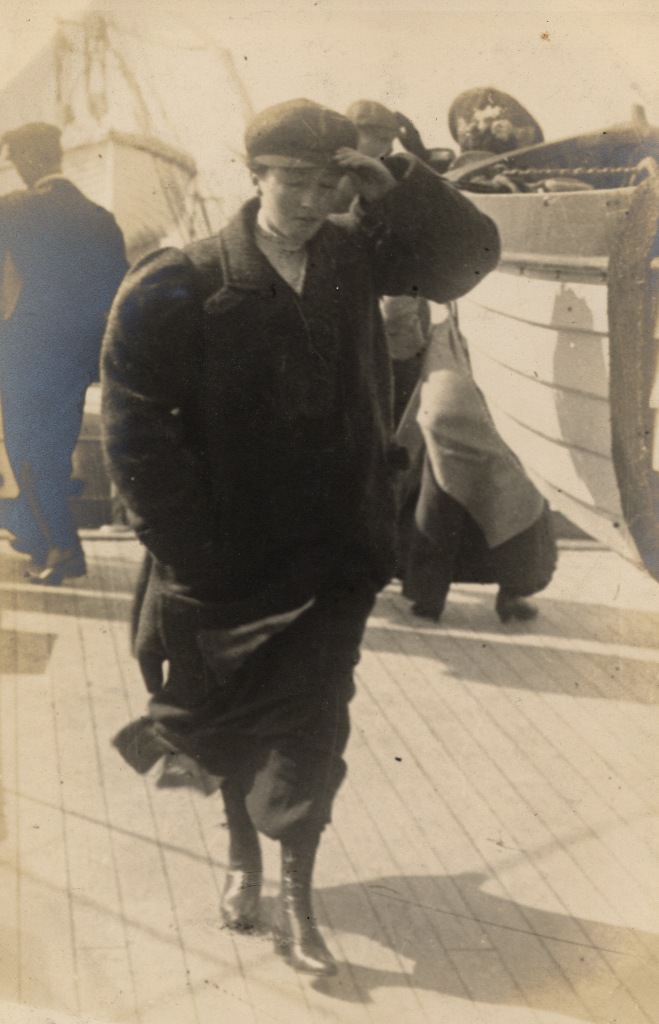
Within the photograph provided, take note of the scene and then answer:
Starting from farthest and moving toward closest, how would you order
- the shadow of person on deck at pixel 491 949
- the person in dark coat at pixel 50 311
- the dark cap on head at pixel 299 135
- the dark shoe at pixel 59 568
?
the dark shoe at pixel 59 568, the shadow of person on deck at pixel 491 949, the person in dark coat at pixel 50 311, the dark cap on head at pixel 299 135

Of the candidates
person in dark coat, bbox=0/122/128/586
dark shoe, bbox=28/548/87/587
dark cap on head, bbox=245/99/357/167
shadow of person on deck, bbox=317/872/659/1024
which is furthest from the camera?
dark shoe, bbox=28/548/87/587

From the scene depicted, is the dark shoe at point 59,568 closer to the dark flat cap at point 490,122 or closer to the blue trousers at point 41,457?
the blue trousers at point 41,457

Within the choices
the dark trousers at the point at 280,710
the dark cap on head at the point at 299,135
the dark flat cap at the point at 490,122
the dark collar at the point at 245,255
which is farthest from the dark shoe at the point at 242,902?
the dark flat cap at the point at 490,122

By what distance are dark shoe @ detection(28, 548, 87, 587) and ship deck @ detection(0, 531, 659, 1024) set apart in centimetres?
4

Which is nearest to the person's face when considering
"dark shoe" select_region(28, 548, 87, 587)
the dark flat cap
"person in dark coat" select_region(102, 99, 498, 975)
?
"person in dark coat" select_region(102, 99, 498, 975)

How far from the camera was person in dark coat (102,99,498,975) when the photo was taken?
2975 millimetres

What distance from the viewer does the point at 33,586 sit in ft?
11.2

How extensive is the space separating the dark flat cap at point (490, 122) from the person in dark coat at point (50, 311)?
2.51 feet

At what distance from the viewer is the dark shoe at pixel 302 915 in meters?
3.24

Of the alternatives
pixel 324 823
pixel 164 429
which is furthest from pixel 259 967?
pixel 164 429

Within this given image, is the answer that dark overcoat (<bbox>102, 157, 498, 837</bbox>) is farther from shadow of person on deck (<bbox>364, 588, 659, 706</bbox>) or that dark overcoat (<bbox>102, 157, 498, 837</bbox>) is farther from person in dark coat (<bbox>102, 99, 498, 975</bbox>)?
shadow of person on deck (<bbox>364, 588, 659, 706</bbox>)

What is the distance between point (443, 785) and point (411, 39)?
1.63m

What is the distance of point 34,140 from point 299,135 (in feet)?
2.06

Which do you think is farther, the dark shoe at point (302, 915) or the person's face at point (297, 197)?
the dark shoe at point (302, 915)
